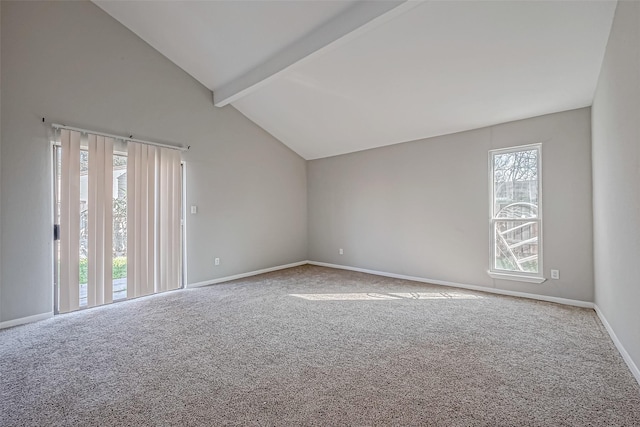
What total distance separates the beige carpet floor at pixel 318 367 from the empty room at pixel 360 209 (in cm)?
2

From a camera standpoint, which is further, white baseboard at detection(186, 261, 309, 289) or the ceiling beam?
white baseboard at detection(186, 261, 309, 289)

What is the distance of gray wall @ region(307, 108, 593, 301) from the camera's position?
353cm

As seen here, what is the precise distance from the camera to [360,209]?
5.62m

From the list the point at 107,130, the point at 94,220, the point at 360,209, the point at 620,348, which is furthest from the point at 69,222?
A: the point at 620,348

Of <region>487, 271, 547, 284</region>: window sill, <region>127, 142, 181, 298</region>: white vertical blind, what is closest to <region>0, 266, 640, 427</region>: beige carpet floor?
<region>487, 271, 547, 284</region>: window sill

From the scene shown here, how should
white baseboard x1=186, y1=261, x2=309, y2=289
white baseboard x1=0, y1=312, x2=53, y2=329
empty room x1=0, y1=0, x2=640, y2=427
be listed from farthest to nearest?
white baseboard x1=186, y1=261, x2=309, y2=289 → white baseboard x1=0, y1=312, x2=53, y2=329 → empty room x1=0, y1=0, x2=640, y2=427

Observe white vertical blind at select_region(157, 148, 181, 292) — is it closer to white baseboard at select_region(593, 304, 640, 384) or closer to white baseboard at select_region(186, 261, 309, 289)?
white baseboard at select_region(186, 261, 309, 289)

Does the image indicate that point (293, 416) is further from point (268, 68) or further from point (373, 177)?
Answer: point (373, 177)

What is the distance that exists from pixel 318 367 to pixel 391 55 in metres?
3.20

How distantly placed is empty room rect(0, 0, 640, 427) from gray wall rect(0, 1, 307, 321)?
0.08 ft

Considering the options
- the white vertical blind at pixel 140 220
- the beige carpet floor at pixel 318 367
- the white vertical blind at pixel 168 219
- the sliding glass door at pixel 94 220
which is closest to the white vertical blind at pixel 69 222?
the sliding glass door at pixel 94 220

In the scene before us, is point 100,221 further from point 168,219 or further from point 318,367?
point 318,367

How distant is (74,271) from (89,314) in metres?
0.53

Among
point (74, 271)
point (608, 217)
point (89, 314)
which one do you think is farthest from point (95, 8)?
point (608, 217)
